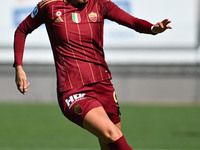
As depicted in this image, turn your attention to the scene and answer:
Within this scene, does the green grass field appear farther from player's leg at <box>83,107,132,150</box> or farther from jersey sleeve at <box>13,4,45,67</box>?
player's leg at <box>83,107,132,150</box>

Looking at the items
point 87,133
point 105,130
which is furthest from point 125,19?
point 87,133

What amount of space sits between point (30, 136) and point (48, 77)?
10763 mm

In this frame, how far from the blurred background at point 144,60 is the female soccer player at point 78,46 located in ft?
49.0

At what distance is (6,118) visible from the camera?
13922 mm

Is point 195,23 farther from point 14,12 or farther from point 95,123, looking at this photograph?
point 95,123

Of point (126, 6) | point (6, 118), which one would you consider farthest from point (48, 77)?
point (6, 118)

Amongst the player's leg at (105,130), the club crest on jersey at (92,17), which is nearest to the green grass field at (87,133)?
the club crest on jersey at (92,17)

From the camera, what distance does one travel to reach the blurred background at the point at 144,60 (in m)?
20.5

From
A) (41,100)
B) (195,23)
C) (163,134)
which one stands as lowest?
(41,100)

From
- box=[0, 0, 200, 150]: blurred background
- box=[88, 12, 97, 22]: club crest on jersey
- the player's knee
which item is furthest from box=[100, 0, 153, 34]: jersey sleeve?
box=[0, 0, 200, 150]: blurred background

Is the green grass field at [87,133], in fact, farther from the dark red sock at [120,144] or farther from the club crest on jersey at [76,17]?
the dark red sock at [120,144]

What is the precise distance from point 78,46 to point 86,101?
0.58 meters

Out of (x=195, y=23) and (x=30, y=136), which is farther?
(x=195, y=23)

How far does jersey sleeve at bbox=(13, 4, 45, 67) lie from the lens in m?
Result: 5.22
